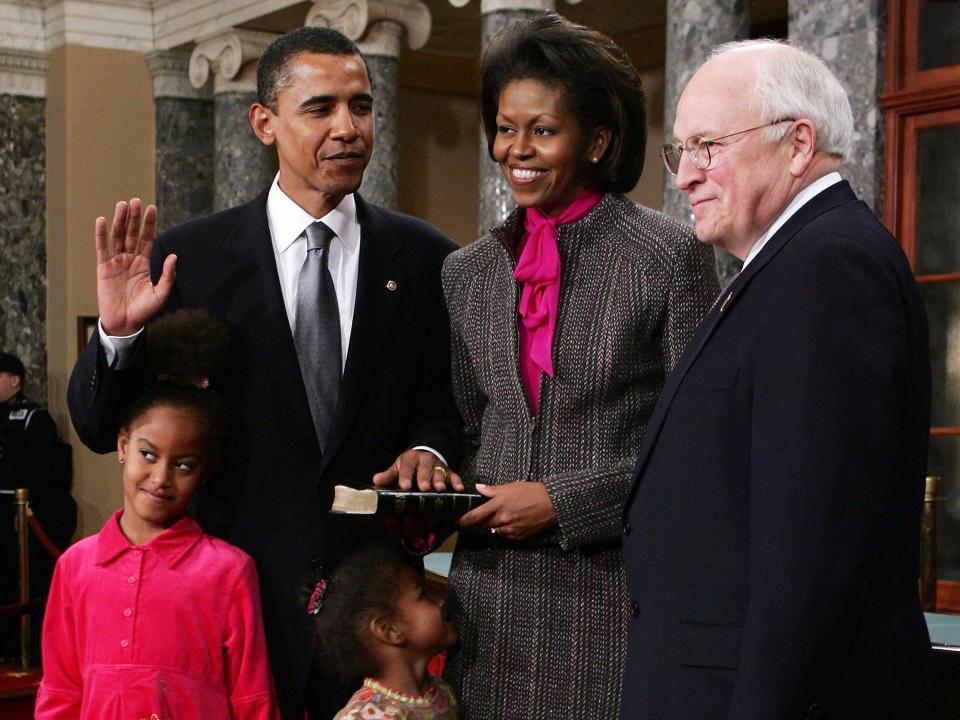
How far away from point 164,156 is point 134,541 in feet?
26.5

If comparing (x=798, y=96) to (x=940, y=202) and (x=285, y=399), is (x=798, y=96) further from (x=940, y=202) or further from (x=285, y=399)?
(x=940, y=202)

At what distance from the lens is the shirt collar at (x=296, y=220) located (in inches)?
116


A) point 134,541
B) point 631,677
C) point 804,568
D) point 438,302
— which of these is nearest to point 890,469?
point 804,568

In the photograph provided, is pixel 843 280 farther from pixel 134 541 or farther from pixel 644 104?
pixel 134 541

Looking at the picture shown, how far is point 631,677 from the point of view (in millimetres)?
2061

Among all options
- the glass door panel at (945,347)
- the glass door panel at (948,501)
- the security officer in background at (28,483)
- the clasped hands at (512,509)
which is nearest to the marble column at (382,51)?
the security officer in background at (28,483)

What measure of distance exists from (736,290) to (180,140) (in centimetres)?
943

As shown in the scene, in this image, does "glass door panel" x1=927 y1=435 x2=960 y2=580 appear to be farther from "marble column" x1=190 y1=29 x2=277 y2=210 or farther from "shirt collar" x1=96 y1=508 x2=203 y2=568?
"marble column" x1=190 y1=29 x2=277 y2=210

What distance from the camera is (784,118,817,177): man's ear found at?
1.91m

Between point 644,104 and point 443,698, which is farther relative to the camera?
point 443,698

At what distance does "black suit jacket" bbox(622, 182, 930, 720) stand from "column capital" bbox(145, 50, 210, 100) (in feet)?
31.3

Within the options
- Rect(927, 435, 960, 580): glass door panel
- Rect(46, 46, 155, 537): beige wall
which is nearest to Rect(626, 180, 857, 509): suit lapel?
Rect(927, 435, 960, 580): glass door panel

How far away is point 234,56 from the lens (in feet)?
33.1

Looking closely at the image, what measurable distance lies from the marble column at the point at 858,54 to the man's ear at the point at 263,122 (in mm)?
3266
